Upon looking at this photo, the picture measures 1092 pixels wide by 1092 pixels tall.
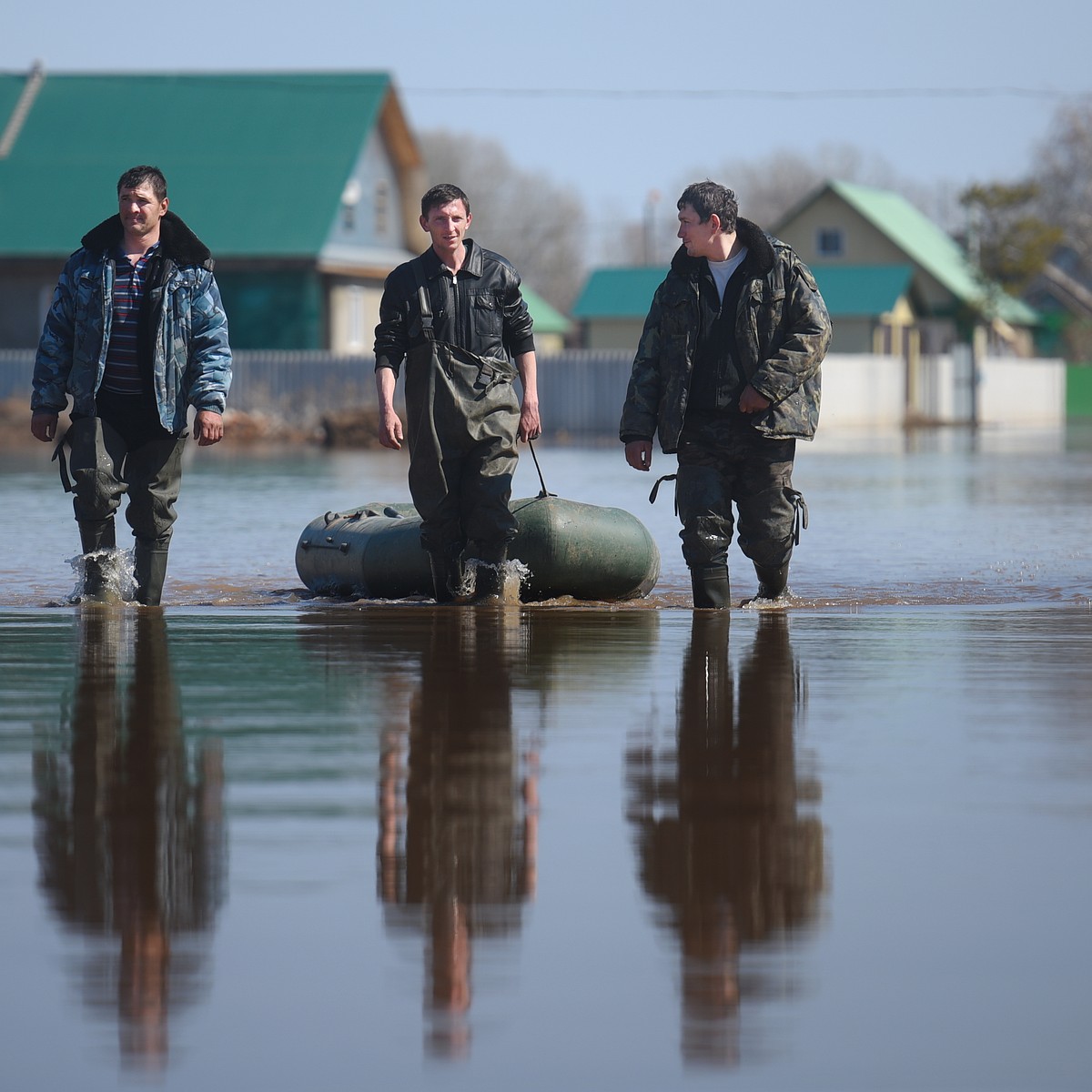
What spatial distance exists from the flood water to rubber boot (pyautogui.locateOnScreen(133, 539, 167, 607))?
A: 0.62 m

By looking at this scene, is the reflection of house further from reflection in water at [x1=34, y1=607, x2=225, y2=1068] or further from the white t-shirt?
reflection in water at [x1=34, y1=607, x2=225, y2=1068]

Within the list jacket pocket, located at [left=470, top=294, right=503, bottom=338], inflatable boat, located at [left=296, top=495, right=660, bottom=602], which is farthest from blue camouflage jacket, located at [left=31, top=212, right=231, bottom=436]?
inflatable boat, located at [left=296, top=495, right=660, bottom=602]

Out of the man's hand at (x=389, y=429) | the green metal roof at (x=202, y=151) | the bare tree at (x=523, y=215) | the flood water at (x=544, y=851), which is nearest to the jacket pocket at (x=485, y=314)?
the man's hand at (x=389, y=429)

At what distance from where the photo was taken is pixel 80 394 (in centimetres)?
921

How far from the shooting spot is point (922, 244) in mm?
68625

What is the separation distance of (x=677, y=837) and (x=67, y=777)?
1496mm

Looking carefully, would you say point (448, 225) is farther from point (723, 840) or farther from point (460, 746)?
point (723, 840)

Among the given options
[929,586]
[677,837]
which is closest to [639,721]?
[677,837]

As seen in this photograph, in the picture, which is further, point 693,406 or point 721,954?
point 693,406

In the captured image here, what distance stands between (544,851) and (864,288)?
59853mm

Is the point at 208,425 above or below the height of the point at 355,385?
below

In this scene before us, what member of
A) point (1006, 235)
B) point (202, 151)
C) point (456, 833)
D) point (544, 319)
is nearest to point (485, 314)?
point (456, 833)

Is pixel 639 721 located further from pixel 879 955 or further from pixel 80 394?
pixel 80 394

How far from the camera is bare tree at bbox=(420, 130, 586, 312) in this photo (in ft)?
376
